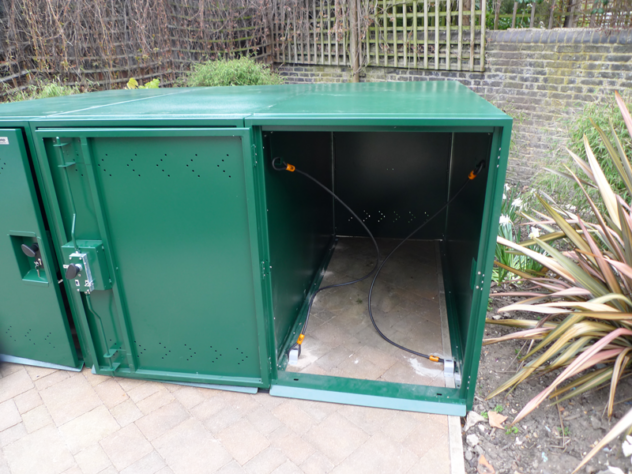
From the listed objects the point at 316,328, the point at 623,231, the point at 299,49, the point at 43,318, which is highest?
the point at 299,49

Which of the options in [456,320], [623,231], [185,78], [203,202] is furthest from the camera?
[185,78]

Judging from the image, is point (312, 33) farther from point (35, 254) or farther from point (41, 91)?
point (35, 254)

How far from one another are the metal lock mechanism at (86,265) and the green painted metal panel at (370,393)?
1.10m

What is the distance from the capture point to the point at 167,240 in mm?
2195

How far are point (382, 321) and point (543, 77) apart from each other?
200 inches

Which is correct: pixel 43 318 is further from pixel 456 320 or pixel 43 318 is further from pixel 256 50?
pixel 256 50

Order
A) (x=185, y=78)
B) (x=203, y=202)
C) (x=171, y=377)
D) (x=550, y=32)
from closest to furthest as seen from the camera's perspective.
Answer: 1. (x=203, y=202)
2. (x=171, y=377)
3. (x=550, y=32)
4. (x=185, y=78)

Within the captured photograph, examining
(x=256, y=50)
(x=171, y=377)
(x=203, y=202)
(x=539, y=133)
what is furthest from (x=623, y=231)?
(x=256, y=50)

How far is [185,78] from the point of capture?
25.8ft

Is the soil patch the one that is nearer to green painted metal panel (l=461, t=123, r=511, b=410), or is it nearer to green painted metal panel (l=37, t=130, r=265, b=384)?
green painted metal panel (l=461, t=123, r=511, b=410)

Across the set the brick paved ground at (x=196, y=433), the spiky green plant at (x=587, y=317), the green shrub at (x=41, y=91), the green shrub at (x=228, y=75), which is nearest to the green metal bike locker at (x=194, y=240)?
the brick paved ground at (x=196, y=433)

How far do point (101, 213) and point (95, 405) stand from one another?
3.50ft

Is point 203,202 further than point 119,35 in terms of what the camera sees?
No

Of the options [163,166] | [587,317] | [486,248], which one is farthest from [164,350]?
[587,317]
